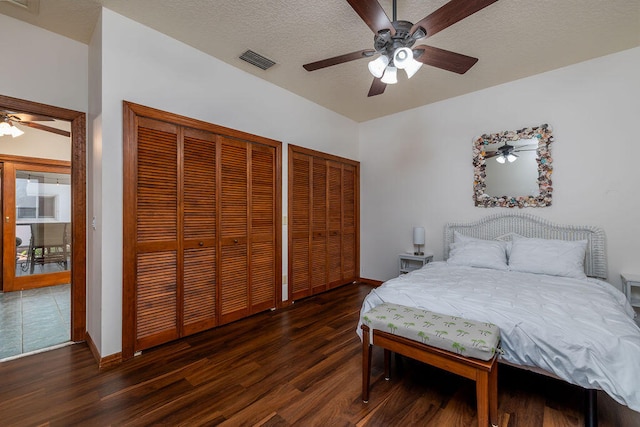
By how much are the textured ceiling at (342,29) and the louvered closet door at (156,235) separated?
3.07 feet

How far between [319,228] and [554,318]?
2.93 m

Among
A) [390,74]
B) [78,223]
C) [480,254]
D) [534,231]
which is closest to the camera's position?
[390,74]

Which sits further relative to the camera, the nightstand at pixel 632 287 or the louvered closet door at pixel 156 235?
the nightstand at pixel 632 287

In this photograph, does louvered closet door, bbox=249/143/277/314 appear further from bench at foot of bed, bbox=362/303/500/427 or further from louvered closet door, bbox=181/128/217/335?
bench at foot of bed, bbox=362/303/500/427

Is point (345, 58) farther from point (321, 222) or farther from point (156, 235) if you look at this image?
point (321, 222)

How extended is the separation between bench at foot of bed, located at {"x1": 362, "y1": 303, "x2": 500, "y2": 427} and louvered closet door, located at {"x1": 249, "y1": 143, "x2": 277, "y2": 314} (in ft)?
5.79

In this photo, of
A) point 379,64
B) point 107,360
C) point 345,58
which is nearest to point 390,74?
point 379,64

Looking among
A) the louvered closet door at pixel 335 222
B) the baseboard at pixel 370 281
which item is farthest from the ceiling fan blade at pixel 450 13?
the baseboard at pixel 370 281

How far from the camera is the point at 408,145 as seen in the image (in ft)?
14.7

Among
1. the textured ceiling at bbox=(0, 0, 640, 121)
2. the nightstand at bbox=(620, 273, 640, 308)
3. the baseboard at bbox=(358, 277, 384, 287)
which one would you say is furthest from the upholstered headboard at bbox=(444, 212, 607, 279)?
the textured ceiling at bbox=(0, 0, 640, 121)

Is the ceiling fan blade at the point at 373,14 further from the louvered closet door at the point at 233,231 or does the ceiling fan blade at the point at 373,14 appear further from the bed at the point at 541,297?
the bed at the point at 541,297

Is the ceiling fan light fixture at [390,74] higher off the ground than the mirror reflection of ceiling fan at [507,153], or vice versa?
the ceiling fan light fixture at [390,74]

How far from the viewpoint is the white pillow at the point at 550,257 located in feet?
9.10

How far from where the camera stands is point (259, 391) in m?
1.95
